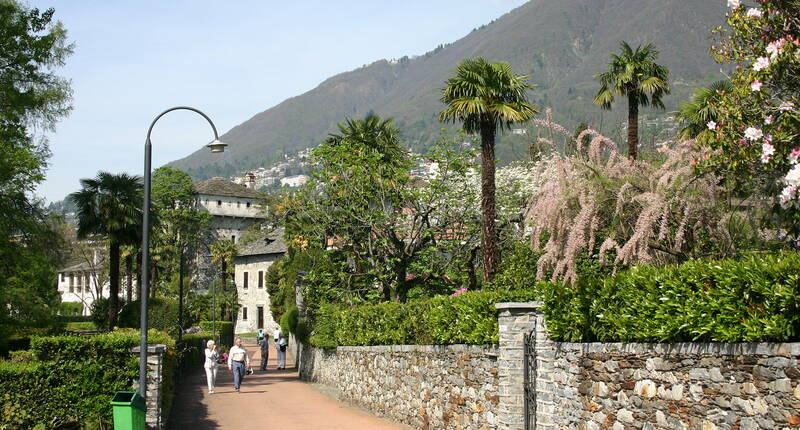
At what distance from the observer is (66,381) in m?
15.7

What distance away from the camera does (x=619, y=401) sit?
10.4m

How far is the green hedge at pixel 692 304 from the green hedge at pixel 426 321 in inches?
108

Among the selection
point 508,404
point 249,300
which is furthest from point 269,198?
point 508,404

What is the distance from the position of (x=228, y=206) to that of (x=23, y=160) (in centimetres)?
7964

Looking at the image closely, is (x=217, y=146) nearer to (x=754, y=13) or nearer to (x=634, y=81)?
(x=754, y=13)

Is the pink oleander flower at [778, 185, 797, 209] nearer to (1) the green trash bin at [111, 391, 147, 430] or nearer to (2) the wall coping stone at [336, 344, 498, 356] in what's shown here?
(2) the wall coping stone at [336, 344, 498, 356]

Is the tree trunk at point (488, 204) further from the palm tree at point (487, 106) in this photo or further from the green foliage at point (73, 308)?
the green foliage at point (73, 308)

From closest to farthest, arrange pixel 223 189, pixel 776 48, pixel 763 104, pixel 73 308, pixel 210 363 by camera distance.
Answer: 1. pixel 776 48
2. pixel 763 104
3. pixel 210 363
4. pixel 73 308
5. pixel 223 189

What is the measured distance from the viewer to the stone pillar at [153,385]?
16.3 meters

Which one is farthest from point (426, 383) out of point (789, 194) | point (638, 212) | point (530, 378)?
point (789, 194)

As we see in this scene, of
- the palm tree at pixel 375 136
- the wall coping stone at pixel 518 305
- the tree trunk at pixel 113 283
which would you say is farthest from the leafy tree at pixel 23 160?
the wall coping stone at pixel 518 305

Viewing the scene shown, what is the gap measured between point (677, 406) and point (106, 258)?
273ft

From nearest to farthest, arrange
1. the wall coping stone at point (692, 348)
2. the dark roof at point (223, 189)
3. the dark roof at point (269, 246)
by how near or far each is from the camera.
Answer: the wall coping stone at point (692, 348) < the dark roof at point (269, 246) < the dark roof at point (223, 189)

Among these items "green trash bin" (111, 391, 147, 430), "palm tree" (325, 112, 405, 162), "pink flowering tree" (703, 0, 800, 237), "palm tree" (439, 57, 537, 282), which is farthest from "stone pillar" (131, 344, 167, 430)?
"palm tree" (325, 112, 405, 162)
